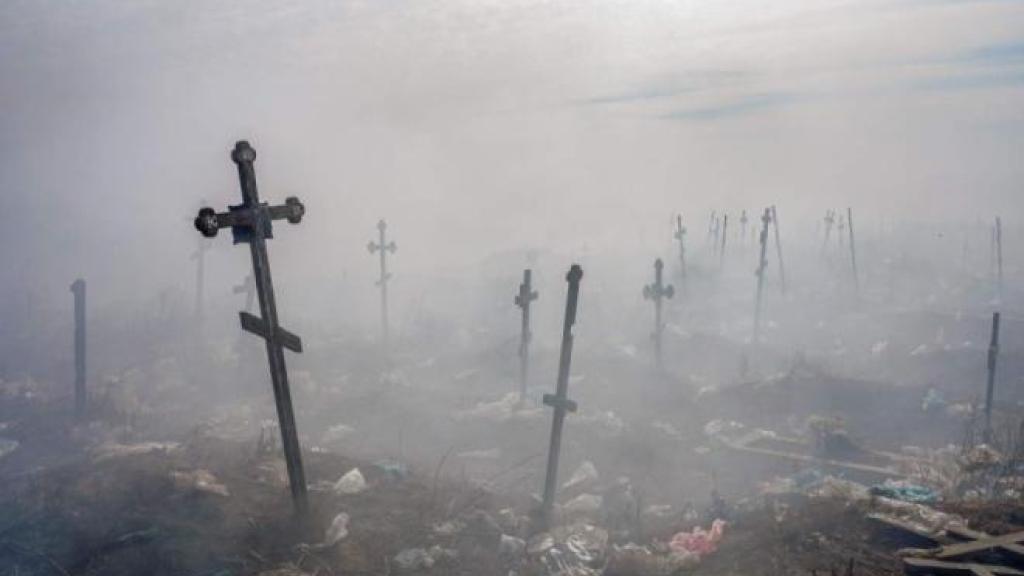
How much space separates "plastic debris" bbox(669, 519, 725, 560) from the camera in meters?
10.2

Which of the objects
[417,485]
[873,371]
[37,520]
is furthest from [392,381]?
[873,371]

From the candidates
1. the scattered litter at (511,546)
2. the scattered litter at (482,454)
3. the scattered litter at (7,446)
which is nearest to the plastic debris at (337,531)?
the scattered litter at (511,546)

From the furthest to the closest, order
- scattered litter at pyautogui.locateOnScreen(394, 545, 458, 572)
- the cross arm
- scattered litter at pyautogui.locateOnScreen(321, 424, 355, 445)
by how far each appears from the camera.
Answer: scattered litter at pyautogui.locateOnScreen(321, 424, 355, 445) → the cross arm → scattered litter at pyautogui.locateOnScreen(394, 545, 458, 572)

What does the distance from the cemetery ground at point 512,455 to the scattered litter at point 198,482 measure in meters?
0.06

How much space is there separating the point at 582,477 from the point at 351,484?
592 cm

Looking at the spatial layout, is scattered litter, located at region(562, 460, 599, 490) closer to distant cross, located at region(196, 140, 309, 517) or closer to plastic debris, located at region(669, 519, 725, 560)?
plastic debris, located at region(669, 519, 725, 560)

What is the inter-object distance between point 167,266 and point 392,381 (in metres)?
35.5

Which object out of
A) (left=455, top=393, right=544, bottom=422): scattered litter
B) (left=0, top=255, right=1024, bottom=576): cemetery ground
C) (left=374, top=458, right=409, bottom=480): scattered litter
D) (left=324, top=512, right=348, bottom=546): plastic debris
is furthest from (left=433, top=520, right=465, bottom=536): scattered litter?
(left=455, top=393, right=544, bottom=422): scattered litter

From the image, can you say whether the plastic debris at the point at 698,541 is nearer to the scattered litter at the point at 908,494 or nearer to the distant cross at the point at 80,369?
the scattered litter at the point at 908,494

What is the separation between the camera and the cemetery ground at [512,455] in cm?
991

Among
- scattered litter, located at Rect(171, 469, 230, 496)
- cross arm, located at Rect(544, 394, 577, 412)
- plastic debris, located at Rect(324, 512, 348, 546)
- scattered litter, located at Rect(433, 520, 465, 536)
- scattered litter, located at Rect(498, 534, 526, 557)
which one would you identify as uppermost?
cross arm, located at Rect(544, 394, 577, 412)

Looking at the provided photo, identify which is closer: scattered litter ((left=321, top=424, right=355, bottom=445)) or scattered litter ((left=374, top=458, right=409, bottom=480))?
scattered litter ((left=374, top=458, right=409, bottom=480))

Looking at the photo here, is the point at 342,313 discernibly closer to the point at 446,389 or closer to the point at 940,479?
the point at 446,389

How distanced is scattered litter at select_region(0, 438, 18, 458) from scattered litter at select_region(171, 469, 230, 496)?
1142 cm
